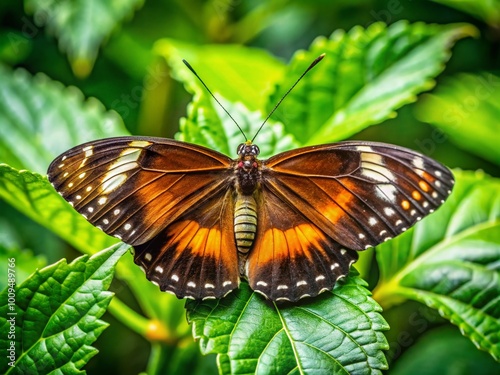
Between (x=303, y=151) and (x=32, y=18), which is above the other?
(x=32, y=18)

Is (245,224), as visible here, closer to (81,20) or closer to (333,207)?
(333,207)

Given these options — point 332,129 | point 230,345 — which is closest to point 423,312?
point 332,129

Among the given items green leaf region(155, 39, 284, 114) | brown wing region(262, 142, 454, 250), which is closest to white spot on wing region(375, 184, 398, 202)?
brown wing region(262, 142, 454, 250)

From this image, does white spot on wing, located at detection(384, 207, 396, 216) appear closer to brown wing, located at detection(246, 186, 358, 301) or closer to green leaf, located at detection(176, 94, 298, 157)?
brown wing, located at detection(246, 186, 358, 301)

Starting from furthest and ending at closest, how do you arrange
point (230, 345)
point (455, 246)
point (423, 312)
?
point (423, 312)
point (455, 246)
point (230, 345)

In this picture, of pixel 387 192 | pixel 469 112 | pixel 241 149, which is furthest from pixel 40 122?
pixel 469 112

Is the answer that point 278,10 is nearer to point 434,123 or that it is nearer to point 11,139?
point 434,123
